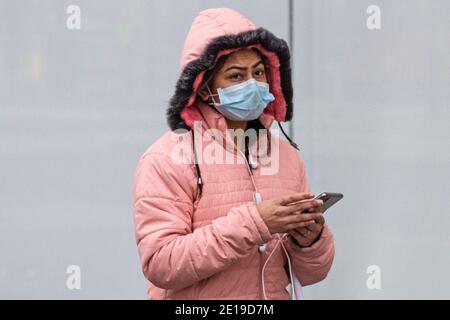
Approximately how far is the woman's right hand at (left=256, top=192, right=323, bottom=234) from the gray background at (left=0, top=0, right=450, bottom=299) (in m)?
1.19

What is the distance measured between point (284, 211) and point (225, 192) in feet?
0.54

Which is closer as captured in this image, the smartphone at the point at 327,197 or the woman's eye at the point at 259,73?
the smartphone at the point at 327,197

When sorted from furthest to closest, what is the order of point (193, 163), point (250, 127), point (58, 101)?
1. point (58, 101)
2. point (250, 127)
3. point (193, 163)

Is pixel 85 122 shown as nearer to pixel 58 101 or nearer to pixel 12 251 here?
pixel 58 101

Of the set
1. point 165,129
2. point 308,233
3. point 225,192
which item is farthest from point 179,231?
point 165,129

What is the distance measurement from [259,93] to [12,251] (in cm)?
130

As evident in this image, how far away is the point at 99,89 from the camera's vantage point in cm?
317

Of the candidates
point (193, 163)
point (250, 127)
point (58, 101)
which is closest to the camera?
point (193, 163)

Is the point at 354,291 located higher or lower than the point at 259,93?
lower

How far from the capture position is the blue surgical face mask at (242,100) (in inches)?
86.5

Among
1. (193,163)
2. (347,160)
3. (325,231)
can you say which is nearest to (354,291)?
(347,160)

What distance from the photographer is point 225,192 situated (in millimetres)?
2166

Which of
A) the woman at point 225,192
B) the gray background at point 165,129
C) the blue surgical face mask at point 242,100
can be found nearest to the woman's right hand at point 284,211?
the woman at point 225,192

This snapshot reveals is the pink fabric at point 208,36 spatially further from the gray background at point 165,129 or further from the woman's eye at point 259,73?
the gray background at point 165,129
